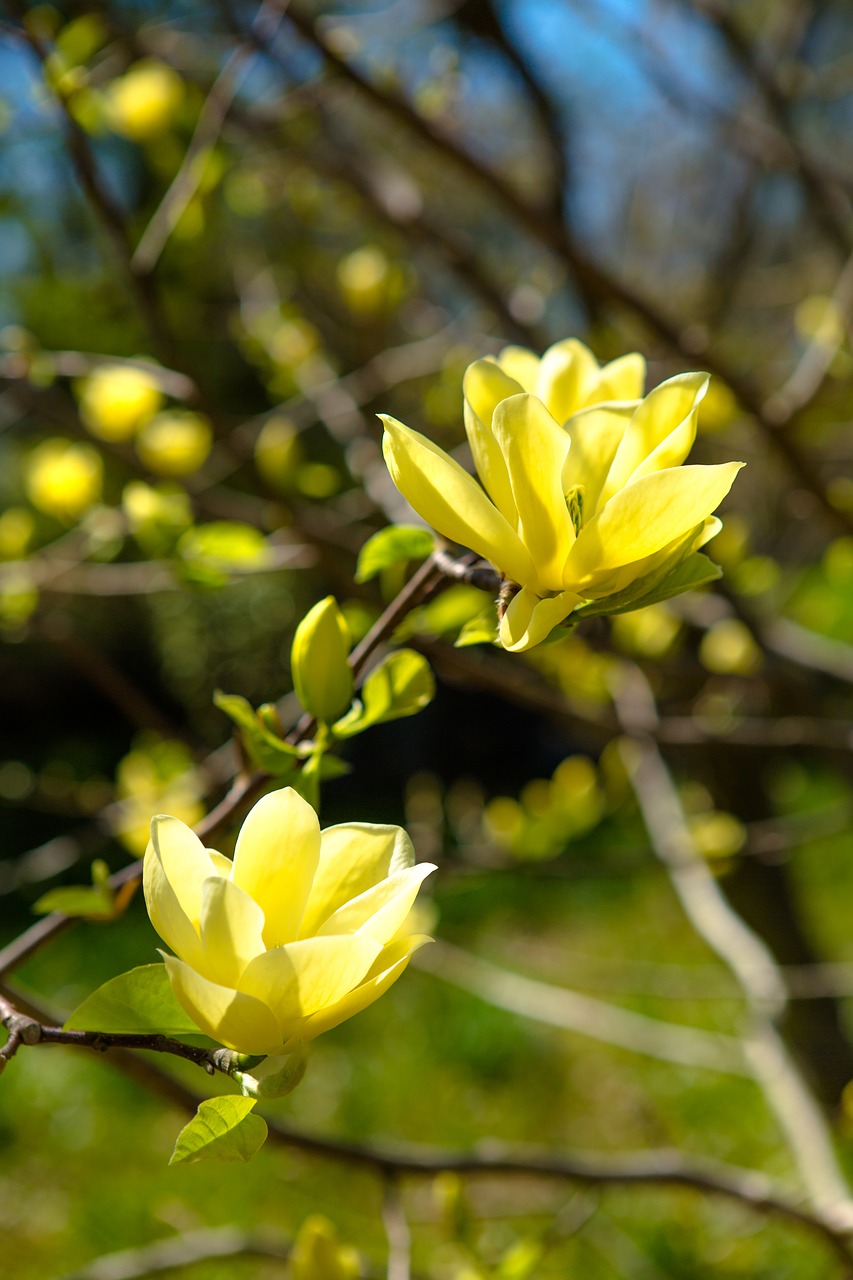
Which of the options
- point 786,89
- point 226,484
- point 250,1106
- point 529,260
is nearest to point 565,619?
point 250,1106

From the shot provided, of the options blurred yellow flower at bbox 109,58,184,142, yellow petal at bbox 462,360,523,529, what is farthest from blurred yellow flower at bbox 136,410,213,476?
yellow petal at bbox 462,360,523,529

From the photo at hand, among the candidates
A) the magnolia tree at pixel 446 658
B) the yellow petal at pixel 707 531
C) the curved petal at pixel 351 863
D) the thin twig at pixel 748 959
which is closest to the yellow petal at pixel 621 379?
the magnolia tree at pixel 446 658

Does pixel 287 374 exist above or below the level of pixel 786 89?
below

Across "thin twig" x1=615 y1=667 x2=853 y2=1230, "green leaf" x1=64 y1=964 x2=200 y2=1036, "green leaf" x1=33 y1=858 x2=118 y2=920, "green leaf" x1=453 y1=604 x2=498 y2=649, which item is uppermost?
"green leaf" x1=453 y1=604 x2=498 y2=649

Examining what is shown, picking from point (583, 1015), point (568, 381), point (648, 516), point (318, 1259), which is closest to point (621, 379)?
point (568, 381)

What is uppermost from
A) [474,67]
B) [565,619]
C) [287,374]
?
[565,619]

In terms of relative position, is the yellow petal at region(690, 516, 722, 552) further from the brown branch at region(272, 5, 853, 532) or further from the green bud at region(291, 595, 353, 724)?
the brown branch at region(272, 5, 853, 532)

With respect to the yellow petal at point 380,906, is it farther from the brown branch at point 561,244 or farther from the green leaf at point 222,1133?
the brown branch at point 561,244

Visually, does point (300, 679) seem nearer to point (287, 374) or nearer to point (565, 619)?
point (565, 619)
